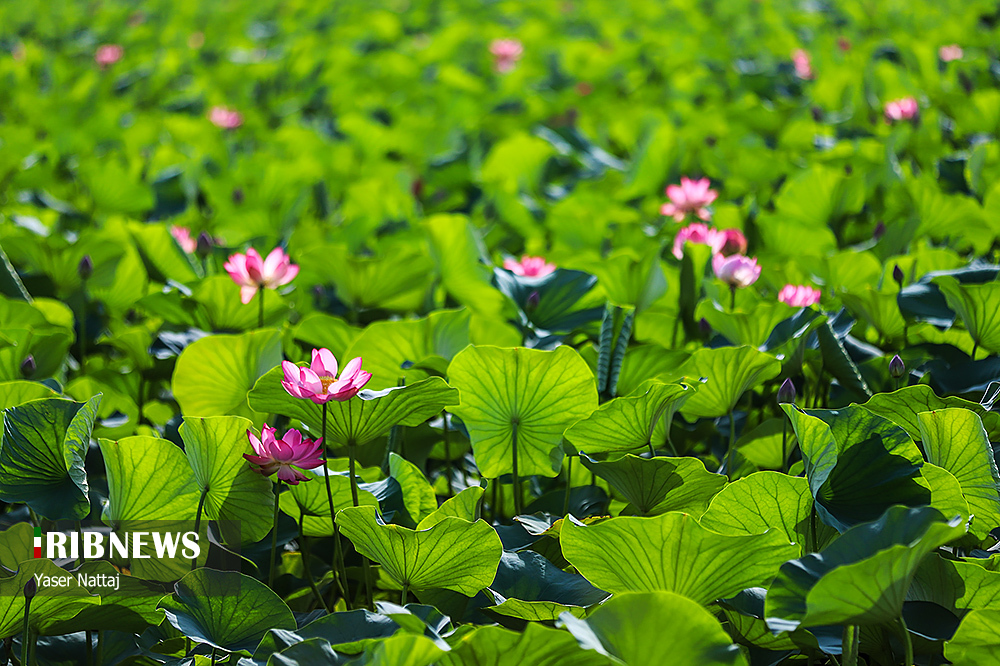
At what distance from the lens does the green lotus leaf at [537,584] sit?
0.84m

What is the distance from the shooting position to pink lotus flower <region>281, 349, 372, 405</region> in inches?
35.0

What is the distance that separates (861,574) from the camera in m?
0.65

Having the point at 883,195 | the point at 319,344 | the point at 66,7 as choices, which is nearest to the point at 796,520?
the point at 319,344

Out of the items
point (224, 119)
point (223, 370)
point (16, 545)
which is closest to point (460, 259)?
point (223, 370)

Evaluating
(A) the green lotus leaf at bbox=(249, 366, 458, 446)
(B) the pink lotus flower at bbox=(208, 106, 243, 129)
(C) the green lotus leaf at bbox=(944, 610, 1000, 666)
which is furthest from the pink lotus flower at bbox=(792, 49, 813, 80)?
(C) the green lotus leaf at bbox=(944, 610, 1000, 666)

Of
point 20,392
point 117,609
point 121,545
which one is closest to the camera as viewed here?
point 117,609

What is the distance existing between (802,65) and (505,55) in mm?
1176

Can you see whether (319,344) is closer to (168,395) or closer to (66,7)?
(168,395)

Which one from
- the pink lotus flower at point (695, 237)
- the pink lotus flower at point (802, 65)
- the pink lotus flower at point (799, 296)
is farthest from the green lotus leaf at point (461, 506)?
the pink lotus flower at point (802, 65)

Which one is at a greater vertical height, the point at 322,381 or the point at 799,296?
the point at 322,381

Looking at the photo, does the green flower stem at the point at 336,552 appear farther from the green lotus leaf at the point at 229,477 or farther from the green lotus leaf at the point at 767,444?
the green lotus leaf at the point at 767,444

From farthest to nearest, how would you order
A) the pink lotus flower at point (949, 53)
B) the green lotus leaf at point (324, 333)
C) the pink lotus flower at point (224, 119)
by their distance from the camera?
the pink lotus flower at point (949, 53), the pink lotus flower at point (224, 119), the green lotus leaf at point (324, 333)

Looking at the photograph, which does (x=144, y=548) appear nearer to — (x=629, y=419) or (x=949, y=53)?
(x=629, y=419)

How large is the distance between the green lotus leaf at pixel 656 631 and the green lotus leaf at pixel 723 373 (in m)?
0.39
